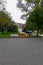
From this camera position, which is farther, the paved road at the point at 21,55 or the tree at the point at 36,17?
the tree at the point at 36,17

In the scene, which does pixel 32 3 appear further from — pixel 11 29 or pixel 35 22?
pixel 11 29

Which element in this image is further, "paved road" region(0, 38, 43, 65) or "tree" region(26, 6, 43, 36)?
"tree" region(26, 6, 43, 36)

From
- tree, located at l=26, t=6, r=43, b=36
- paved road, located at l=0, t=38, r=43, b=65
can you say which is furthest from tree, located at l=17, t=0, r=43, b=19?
paved road, located at l=0, t=38, r=43, b=65

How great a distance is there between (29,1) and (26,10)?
2.39 metres

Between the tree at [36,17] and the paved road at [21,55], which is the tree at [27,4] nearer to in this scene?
the tree at [36,17]

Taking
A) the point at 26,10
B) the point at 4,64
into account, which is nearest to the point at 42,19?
the point at 26,10

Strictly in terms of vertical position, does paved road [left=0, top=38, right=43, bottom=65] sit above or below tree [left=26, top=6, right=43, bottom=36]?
above

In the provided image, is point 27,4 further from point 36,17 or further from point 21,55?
point 21,55

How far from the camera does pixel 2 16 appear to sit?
48312 mm

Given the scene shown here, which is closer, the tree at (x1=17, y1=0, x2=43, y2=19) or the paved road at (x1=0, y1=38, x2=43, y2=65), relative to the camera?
the paved road at (x1=0, y1=38, x2=43, y2=65)

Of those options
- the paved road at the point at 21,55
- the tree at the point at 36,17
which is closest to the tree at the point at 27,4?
the tree at the point at 36,17

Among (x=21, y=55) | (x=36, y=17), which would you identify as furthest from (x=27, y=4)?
(x=21, y=55)

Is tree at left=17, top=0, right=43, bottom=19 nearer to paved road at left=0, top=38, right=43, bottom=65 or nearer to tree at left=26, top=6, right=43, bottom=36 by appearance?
tree at left=26, top=6, right=43, bottom=36

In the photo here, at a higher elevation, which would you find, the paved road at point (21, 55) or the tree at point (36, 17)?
the paved road at point (21, 55)
